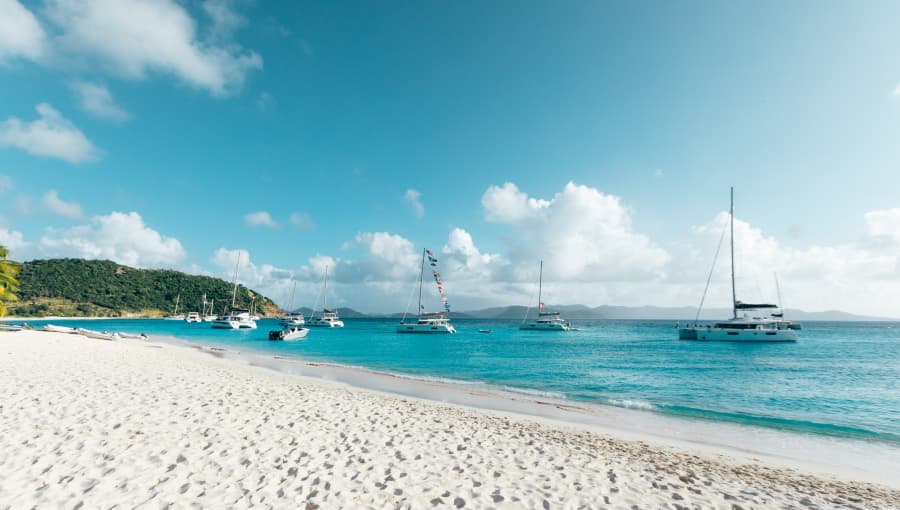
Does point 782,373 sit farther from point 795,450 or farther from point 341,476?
point 341,476

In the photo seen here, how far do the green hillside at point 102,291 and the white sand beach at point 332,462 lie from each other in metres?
163

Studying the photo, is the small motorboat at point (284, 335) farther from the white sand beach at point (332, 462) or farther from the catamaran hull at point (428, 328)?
the white sand beach at point (332, 462)

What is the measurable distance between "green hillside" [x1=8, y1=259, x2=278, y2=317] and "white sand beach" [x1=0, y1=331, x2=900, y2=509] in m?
163

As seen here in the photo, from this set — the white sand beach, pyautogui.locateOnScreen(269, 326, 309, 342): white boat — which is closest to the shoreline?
the white sand beach

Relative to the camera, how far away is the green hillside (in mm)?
129750

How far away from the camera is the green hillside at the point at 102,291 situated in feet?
426

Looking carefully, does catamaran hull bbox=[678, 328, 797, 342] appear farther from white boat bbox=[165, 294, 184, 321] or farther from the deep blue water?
white boat bbox=[165, 294, 184, 321]

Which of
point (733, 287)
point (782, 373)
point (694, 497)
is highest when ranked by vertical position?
point (733, 287)

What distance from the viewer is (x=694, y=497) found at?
748 cm

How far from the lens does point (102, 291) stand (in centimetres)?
14750

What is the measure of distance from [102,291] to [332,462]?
193690mm

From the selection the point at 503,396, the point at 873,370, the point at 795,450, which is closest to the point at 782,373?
the point at 873,370

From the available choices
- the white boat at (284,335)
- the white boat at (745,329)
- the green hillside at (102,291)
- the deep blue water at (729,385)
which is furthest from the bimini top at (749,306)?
the green hillside at (102,291)

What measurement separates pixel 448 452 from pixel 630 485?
4.14 meters
